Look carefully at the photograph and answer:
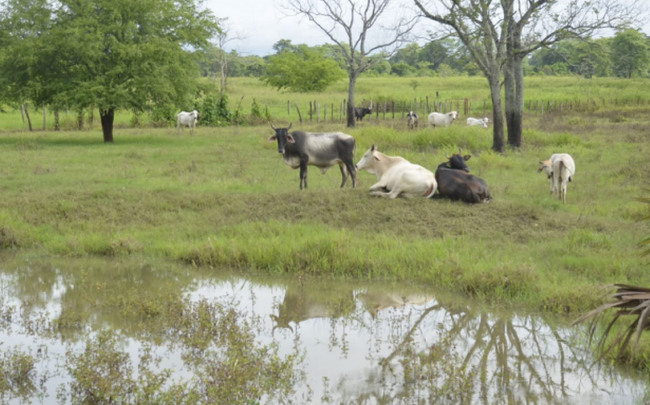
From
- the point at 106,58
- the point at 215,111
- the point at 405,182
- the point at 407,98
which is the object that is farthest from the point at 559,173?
the point at 407,98

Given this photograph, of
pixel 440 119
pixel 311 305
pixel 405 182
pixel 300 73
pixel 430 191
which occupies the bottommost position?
pixel 311 305

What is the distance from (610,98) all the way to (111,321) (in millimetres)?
42905

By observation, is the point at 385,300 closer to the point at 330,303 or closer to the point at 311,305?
the point at 330,303

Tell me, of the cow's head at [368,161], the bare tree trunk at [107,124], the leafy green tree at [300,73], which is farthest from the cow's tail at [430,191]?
the leafy green tree at [300,73]

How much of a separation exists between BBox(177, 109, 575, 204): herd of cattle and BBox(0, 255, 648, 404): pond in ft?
11.1

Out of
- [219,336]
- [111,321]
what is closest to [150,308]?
[111,321]

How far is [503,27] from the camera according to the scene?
61.0 feet

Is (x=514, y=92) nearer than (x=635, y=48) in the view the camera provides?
Yes

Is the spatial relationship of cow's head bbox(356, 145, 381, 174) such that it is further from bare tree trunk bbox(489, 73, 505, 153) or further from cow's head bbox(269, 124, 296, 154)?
bare tree trunk bbox(489, 73, 505, 153)

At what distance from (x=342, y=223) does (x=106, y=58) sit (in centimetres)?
1434

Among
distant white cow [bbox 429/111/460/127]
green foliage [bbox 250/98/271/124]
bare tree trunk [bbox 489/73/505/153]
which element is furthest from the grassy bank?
green foliage [bbox 250/98/271/124]

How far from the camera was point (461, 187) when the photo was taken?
441 inches

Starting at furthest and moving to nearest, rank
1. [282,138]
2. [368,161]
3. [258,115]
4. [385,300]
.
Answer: [258,115], [282,138], [368,161], [385,300]

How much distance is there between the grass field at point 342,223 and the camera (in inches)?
324
